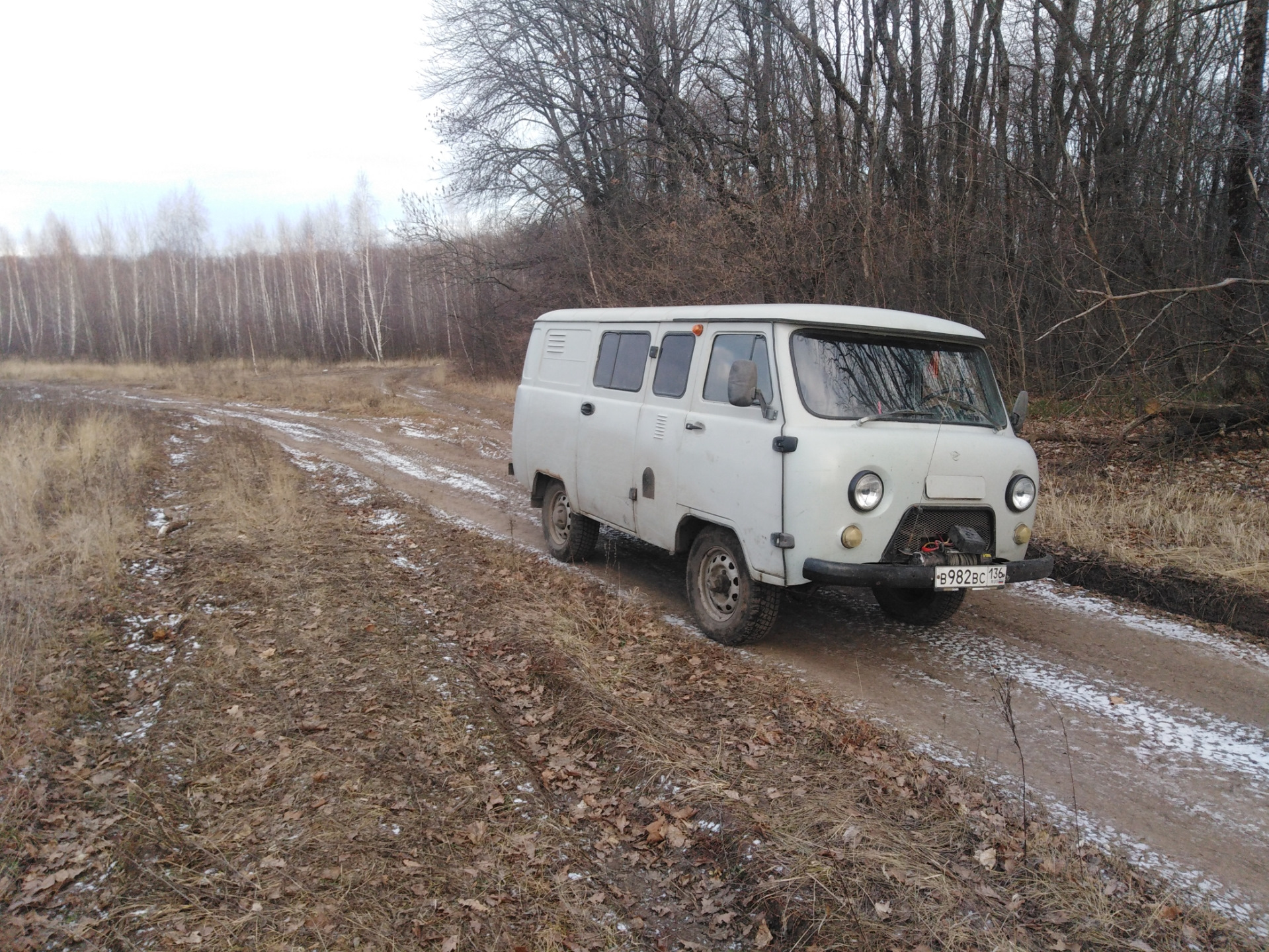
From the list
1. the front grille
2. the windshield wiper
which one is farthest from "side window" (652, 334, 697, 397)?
the front grille

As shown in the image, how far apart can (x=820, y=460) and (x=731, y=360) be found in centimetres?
118

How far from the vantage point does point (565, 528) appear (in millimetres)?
8188

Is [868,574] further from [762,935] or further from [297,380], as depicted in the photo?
[297,380]

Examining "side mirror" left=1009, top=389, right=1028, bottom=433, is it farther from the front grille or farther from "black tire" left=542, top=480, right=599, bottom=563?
"black tire" left=542, top=480, right=599, bottom=563

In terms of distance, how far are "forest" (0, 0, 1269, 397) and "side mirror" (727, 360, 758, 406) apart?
4.55 metres

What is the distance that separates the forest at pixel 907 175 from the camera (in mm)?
11609

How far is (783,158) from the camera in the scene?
16.2m

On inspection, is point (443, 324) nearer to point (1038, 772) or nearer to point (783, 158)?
point (783, 158)

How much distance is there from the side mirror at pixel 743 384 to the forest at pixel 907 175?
14.9 ft

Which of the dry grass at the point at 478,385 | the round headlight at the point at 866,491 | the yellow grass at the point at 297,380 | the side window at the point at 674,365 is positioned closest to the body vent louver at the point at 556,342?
the side window at the point at 674,365

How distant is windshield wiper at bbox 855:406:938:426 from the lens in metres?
5.29

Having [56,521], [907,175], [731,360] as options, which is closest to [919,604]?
[731,360]

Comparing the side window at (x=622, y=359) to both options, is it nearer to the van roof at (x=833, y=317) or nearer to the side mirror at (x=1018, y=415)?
the van roof at (x=833, y=317)

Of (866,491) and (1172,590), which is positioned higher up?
(866,491)
